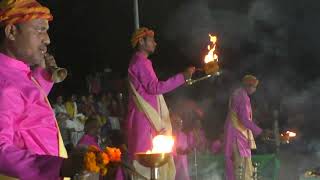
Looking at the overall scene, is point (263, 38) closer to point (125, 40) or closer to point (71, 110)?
point (125, 40)

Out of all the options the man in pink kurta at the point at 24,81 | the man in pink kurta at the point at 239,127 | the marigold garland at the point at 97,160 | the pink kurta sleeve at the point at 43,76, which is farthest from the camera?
the man in pink kurta at the point at 239,127

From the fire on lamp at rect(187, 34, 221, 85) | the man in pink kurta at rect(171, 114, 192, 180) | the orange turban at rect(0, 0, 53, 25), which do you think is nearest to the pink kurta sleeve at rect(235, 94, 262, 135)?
the man in pink kurta at rect(171, 114, 192, 180)

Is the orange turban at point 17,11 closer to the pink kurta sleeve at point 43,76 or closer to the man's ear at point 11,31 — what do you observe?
the man's ear at point 11,31

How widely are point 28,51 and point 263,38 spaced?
13559 mm

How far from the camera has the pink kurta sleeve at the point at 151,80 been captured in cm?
680

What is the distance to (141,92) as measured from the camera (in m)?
7.05

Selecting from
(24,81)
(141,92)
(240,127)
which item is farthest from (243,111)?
(24,81)

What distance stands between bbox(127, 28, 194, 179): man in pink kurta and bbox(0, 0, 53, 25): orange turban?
145 inches

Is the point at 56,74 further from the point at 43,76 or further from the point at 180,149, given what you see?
the point at 180,149

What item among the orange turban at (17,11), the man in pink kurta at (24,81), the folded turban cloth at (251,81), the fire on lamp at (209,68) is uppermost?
the folded turban cloth at (251,81)

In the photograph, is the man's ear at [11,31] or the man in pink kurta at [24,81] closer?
the man in pink kurta at [24,81]

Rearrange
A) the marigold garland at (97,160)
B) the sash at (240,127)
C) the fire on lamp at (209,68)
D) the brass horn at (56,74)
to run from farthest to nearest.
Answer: the sash at (240,127) → the fire on lamp at (209,68) → the brass horn at (56,74) → the marigold garland at (97,160)

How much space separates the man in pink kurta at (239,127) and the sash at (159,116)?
2633mm

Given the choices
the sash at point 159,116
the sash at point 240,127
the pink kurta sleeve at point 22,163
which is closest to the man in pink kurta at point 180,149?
the sash at point 240,127
